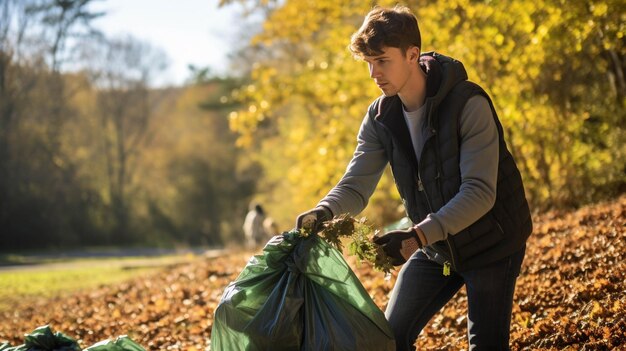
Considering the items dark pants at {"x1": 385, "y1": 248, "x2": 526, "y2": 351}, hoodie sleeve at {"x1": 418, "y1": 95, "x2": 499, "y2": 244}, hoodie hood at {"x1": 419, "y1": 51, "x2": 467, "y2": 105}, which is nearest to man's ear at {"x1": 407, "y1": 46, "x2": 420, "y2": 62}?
hoodie hood at {"x1": 419, "y1": 51, "x2": 467, "y2": 105}

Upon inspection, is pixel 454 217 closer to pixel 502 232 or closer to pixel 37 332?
pixel 502 232

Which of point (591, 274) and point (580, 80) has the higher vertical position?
point (580, 80)

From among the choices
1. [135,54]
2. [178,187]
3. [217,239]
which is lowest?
[217,239]

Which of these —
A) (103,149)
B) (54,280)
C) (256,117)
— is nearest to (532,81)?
(256,117)

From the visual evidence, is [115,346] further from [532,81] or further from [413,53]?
[532,81]

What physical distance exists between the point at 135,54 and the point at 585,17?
36157 millimetres

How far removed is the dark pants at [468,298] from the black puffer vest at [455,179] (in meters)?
0.07

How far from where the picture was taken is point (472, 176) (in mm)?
3189

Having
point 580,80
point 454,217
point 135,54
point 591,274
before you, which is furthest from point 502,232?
point 135,54

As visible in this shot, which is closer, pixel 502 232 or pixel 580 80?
pixel 502 232

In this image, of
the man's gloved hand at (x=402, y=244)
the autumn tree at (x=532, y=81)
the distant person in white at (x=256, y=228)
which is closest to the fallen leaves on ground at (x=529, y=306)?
the man's gloved hand at (x=402, y=244)

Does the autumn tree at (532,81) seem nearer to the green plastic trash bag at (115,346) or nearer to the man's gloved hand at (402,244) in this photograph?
the man's gloved hand at (402,244)

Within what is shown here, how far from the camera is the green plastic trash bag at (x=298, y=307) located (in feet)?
11.1

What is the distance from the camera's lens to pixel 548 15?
7.85 meters
